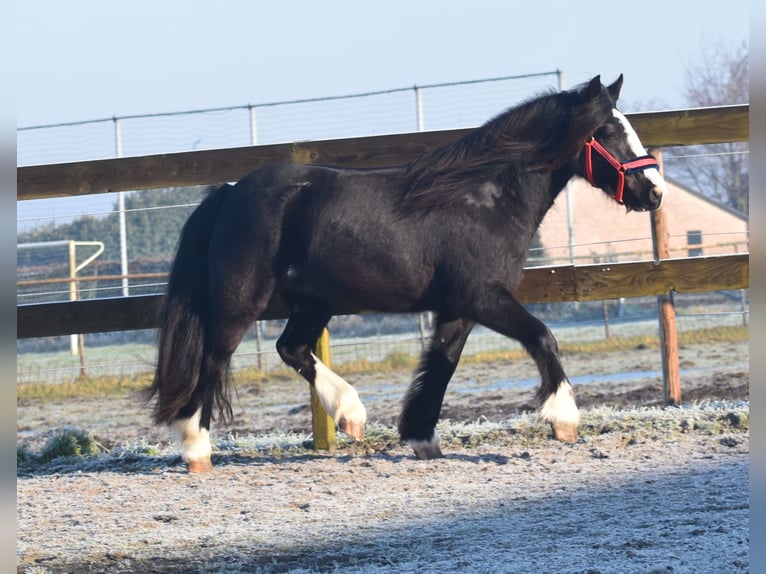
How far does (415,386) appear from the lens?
514 centimetres

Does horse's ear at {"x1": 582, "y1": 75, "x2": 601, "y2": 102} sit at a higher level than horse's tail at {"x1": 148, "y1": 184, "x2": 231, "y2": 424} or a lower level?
higher

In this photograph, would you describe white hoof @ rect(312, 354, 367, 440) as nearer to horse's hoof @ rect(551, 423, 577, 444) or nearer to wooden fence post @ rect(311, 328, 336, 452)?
wooden fence post @ rect(311, 328, 336, 452)

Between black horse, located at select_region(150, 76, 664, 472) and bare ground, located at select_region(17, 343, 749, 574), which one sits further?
black horse, located at select_region(150, 76, 664, 472)

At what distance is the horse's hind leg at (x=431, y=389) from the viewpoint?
5.04 m

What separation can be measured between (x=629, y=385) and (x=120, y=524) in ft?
18.7

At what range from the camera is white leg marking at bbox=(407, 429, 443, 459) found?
503 centimetres

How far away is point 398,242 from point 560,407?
122 cm

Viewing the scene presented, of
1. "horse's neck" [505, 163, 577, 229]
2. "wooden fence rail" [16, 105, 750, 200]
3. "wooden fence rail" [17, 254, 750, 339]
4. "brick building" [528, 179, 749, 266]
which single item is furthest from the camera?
"brick building" [528, 179, 749, 266]

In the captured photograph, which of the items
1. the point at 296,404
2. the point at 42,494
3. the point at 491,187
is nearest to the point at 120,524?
the point at 42,494

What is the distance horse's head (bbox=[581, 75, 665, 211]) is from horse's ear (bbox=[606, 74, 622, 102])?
18 millimetres

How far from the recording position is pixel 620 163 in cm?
485

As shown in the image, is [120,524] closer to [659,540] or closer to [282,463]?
[282,463]

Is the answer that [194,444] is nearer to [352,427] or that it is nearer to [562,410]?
[352,427]

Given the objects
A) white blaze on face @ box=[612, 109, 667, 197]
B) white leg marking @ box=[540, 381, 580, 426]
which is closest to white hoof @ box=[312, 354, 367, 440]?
white leg marking @ box=[540, 381, 580, 426]
